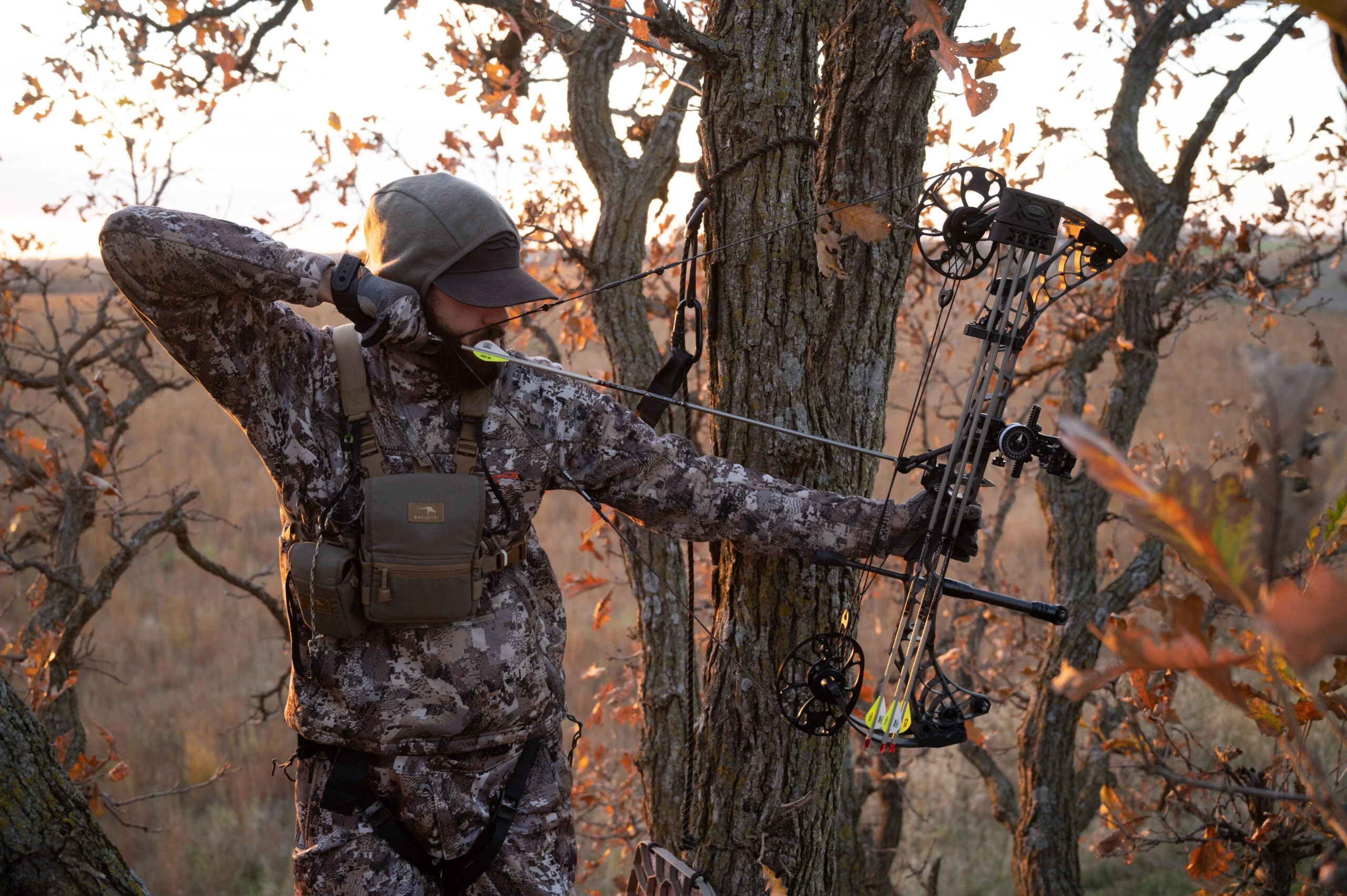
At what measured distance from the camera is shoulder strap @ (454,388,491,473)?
2.46 m

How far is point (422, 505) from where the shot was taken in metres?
2.33

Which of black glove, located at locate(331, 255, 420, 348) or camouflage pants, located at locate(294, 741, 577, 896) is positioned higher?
black glove, located at locate(331, 255, 420, 348)

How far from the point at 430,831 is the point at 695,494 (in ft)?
3.58

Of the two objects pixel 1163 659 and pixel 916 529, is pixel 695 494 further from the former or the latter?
pixel 1163 659

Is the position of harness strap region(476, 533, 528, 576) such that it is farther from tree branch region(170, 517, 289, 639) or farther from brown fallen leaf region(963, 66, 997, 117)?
tree branch region(170, 517, 289, 639)

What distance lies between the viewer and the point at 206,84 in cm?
489

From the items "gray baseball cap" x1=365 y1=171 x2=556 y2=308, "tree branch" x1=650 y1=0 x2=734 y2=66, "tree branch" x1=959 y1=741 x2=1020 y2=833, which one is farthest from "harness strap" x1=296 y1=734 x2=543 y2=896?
"tree branch" x1=959 y1=741 x2=1020 y2=833

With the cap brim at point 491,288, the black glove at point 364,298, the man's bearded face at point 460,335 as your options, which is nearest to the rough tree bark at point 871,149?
the cap brim at point 491,288

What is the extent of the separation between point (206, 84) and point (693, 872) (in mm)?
4490

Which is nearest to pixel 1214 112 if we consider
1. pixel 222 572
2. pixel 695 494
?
pixel 695 494

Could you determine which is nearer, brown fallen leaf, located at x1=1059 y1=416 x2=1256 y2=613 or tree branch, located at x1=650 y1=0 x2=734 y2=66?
brown fallen leaf, located at x1=1059 y1=416 x2=1256 y2=613

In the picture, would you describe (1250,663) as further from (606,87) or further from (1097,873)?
(1097,873)

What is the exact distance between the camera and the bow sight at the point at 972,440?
84.0 inches

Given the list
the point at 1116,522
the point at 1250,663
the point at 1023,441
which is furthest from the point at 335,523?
the point at 1116,522
